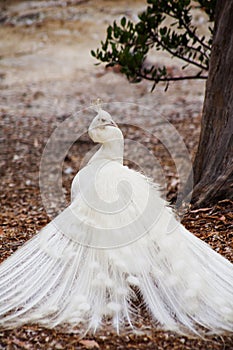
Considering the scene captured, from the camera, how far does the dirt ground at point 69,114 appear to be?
2537mm

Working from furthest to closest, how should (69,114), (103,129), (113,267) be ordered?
(69,114)
(103,129)
(113,267)

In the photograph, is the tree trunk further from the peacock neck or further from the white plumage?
the peacock neck

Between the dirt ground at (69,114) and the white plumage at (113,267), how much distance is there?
0.08 metres

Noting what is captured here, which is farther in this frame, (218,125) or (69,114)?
(69,114)

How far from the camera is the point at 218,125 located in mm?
4062

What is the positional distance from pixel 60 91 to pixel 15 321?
21.1 feet

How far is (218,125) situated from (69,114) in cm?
387

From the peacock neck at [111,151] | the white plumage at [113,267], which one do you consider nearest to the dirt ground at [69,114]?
the white plumage at [113,267]

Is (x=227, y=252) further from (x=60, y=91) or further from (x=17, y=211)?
(x=60, y=91)

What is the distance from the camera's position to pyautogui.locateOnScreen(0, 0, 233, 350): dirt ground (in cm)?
254

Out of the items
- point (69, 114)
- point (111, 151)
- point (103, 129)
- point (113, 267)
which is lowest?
point (69, 114)

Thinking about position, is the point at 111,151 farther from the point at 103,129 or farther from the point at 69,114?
the point at 69,114

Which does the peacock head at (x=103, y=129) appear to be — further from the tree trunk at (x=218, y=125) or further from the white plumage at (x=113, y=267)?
the tree trunk at (x=218, y=125)

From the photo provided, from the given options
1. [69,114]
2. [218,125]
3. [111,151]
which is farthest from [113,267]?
[69,114]
